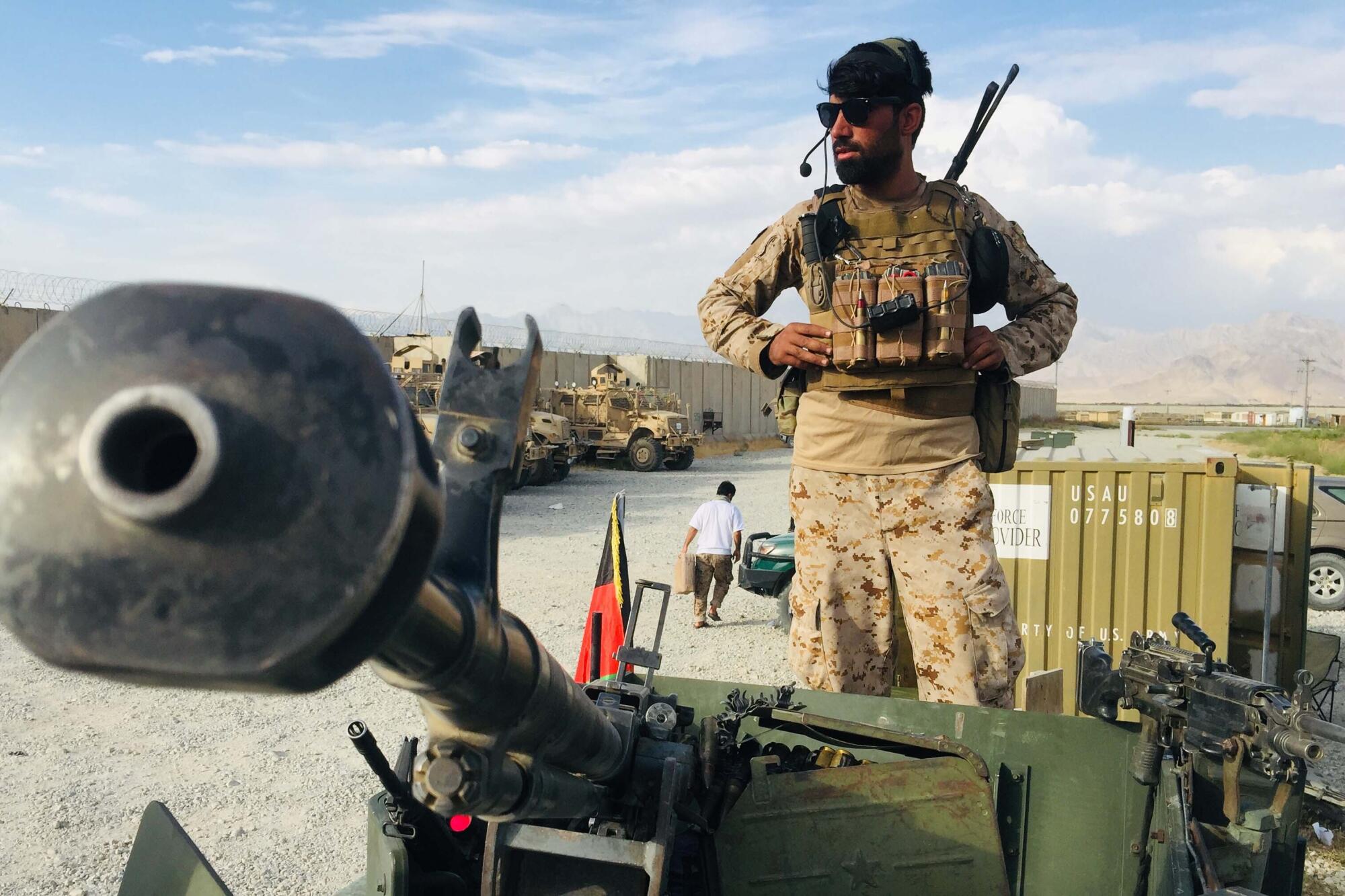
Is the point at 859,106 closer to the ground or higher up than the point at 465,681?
higher up

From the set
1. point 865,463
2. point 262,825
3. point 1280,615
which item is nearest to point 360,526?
point 865,463

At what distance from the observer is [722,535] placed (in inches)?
372

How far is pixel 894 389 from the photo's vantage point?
325 cm

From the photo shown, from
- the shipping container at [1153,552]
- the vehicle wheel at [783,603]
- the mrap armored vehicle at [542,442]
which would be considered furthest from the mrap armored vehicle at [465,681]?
the mrap armored vehicle at [542,442]

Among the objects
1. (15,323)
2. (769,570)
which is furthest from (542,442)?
(769,570)

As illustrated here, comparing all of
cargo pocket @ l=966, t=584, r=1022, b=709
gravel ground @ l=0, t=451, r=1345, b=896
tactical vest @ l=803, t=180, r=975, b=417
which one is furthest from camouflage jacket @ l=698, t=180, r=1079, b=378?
gravel ground @ l=0, t=451, r=1345, b=896

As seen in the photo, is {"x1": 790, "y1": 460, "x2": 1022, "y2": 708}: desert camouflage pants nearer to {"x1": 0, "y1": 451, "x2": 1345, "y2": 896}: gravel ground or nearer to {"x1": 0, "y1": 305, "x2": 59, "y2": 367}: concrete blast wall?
{"x1": 0, "y1": 451, "x2": 1345, "y2": 896}: gravel ground

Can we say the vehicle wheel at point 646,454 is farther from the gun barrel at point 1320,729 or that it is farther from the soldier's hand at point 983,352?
the gun barrel at point 1320,729

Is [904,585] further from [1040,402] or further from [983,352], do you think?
[1040,402]

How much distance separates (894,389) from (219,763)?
3.99m

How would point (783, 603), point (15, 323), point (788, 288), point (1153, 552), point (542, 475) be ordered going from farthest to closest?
point (542, 475) < point (15, 323) < point (783, 603) < point (1153, 552) < point (788, 288)

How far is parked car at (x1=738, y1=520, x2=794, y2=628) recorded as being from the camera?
888cm

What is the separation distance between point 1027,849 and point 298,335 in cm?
239

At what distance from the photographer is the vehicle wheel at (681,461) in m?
25.9
